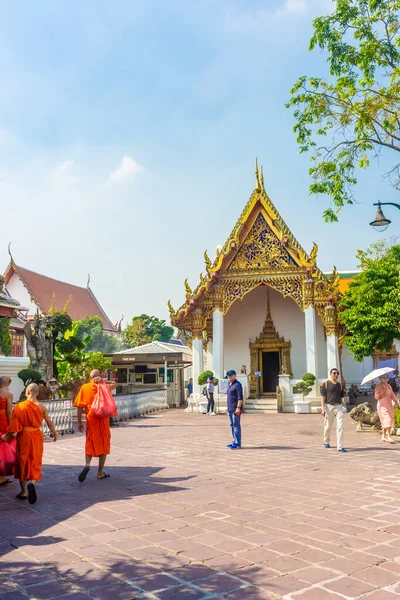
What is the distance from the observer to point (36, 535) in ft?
15.1

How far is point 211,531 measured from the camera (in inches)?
182

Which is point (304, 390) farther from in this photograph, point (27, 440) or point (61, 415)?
point (27, 440)

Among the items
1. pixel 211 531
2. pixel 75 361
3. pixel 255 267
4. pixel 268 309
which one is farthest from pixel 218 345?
pixel 211 531

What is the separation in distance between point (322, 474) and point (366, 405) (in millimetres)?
5821

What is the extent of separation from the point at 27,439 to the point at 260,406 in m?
15.5

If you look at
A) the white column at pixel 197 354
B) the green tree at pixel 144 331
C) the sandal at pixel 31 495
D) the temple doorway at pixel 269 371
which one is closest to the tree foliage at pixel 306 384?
the temple doorway at pixel 269 371

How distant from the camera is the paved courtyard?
347 centimetres

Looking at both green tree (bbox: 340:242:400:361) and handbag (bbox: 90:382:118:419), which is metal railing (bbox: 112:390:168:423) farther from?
handbag (bbox: 90:382:118:419)

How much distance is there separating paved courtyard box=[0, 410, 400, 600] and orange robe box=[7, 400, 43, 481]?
0.35m

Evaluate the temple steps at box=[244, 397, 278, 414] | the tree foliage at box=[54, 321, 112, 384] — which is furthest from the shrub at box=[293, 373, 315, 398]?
the tree foliage at box=[54, 321, 112, 384]

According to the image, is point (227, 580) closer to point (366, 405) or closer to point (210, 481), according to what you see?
point (210, 481)

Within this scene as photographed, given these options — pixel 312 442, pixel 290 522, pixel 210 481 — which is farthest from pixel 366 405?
pixel 290 522

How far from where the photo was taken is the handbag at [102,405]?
7.04 meters

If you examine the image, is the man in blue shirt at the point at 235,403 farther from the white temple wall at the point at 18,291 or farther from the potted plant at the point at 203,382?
the white temple wall at the point at 18,291
